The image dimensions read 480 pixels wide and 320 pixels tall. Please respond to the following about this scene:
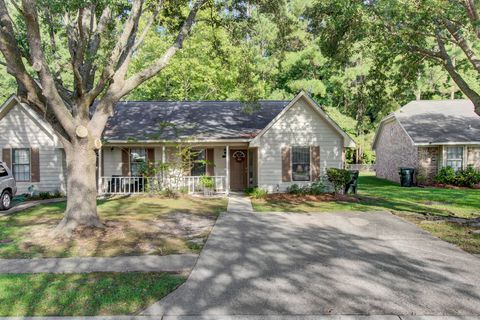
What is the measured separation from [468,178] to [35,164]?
23512 mm

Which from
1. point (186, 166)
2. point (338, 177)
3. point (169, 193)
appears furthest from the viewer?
point (186, 166)

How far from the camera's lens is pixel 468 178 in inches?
850

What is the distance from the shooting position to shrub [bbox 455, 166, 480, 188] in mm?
21484

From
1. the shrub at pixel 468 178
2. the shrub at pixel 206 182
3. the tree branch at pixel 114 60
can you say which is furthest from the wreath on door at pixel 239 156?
the shrub at pixel 468 178

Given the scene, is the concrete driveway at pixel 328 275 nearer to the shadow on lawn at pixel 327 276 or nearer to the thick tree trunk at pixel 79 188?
the shadow on lawn at pixel 327 276

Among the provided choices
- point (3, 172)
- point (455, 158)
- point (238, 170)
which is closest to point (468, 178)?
point (455, 158)

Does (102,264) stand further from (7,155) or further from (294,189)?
(7,155)

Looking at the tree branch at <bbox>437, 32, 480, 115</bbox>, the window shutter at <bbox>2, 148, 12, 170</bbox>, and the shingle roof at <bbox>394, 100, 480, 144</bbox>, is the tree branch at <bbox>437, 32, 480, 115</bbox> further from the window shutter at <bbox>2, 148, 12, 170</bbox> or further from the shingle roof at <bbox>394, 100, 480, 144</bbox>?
the window shutter at <bbox>2, 148, 12, 170</bbox>

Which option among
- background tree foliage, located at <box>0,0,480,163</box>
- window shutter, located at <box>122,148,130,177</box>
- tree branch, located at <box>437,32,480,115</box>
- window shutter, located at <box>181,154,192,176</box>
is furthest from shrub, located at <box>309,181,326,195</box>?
window shutter, located at <box>122,148,130,177</box>

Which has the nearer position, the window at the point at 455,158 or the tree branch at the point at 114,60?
the tree branch at the point at 114,60

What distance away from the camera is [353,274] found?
6336mm

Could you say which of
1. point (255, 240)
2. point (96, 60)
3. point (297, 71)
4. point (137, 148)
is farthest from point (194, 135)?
point (297, 71)

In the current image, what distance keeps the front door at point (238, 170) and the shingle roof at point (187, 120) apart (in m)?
1.55

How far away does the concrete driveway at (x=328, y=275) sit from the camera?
5.04m
